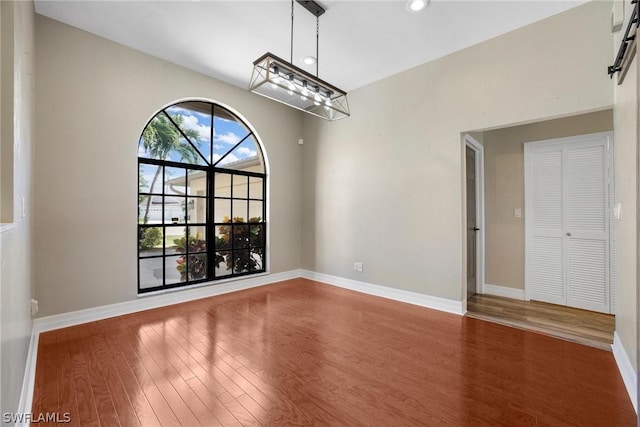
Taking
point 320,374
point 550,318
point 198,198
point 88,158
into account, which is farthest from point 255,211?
point 550,318

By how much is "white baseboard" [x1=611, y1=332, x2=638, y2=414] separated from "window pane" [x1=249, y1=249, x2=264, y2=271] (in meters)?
4.22

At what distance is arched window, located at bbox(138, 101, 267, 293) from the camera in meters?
3.60

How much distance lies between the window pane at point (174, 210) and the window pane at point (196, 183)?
0.64 feet

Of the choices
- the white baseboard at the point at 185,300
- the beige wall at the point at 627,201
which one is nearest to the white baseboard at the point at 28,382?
the white baseboard at the point at 185,300

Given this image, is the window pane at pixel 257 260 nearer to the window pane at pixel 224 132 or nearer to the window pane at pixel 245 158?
the window pane at pixel 245 158

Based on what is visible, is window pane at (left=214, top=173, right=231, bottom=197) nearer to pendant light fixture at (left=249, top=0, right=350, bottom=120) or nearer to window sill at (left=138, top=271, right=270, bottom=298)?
window sill at (left=138, top=271, right=270, bottom=298)

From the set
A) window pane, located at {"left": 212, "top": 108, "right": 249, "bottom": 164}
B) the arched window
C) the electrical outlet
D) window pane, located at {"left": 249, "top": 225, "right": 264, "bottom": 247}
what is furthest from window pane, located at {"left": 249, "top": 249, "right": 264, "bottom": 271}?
the electrical outlet

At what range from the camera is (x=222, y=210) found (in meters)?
4.30

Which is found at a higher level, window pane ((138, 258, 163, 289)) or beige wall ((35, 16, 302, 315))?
beige wall ((35, 16, 302, 315))

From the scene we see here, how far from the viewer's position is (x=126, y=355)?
235 cm

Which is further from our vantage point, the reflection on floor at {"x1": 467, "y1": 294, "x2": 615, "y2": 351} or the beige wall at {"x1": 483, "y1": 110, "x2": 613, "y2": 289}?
the beige wall at {"x1": 483, "y1": 110, "x2": 613, "y2": 289}

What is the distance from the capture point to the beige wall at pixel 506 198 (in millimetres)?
3938

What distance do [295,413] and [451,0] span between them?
140 inches

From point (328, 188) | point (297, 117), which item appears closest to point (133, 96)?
point (297, 117)
